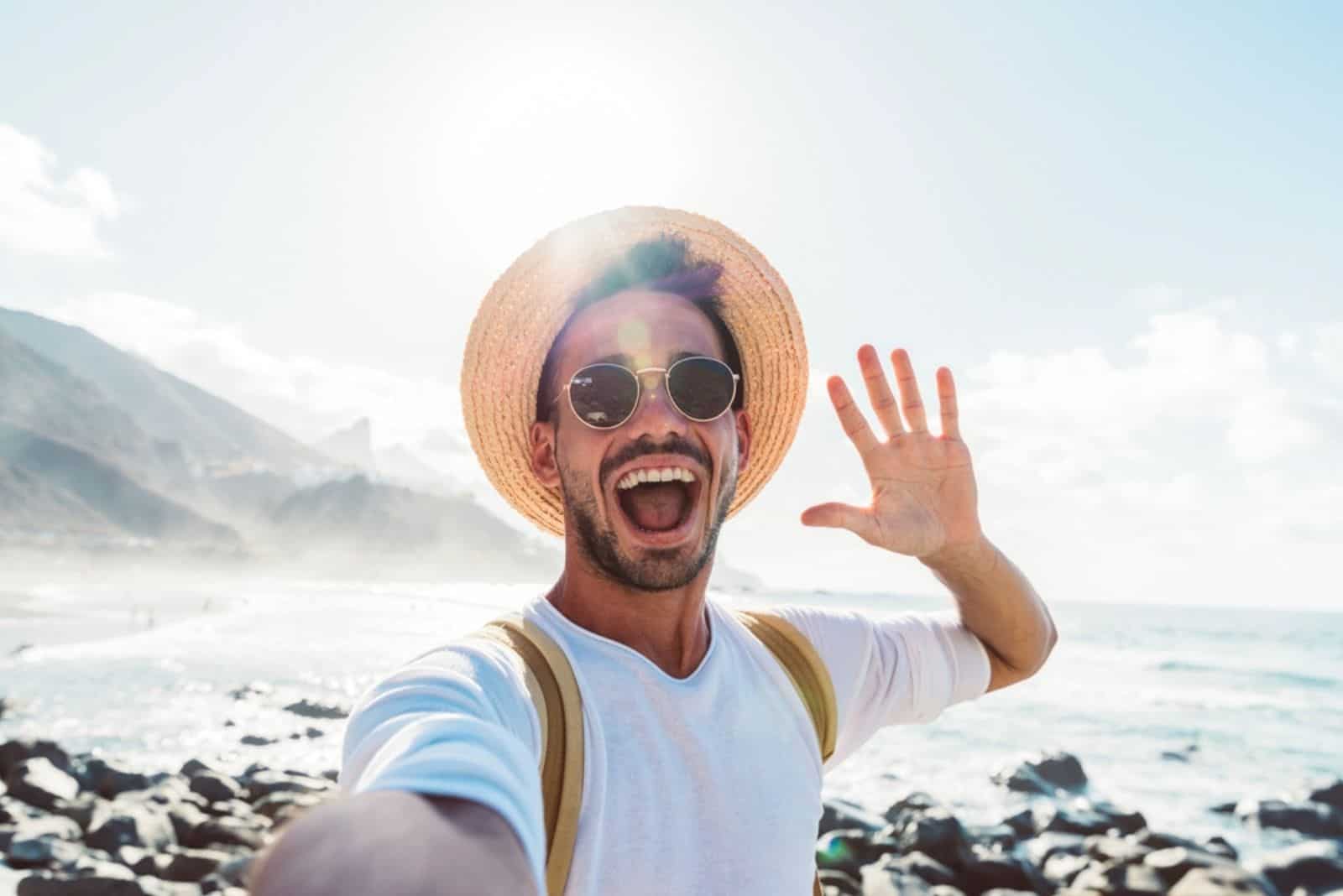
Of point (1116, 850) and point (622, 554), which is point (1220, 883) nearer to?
point (1116, 850)

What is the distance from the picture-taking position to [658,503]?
274cm

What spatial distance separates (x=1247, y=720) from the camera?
2209 centimetres

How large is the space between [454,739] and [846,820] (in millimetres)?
9212

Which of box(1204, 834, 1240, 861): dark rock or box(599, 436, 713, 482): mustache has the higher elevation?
box(599, 436, 713, 482): mustache

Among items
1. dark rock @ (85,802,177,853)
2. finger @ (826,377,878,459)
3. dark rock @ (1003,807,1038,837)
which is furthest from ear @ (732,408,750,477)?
dark rock @ (1003,807,1038,837)

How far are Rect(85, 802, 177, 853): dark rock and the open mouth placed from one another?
7.03 m

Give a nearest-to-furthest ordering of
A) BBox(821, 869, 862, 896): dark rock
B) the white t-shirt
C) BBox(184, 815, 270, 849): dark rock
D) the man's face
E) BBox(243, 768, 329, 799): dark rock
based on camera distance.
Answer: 1. the white t-shirt
2. the man's face
3. BBox(821, 869, 862, 896): dark rock
4. BBox(184, 815, 270, 849): dark rock
5. BBox(243, 768, 329, 799): dark rock

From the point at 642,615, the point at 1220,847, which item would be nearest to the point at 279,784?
the point at 642,615

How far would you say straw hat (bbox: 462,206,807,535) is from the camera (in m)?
2.94

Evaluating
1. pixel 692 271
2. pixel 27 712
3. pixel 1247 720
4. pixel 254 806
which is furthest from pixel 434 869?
pixel 1247 720

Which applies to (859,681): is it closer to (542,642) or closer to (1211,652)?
(542,642)

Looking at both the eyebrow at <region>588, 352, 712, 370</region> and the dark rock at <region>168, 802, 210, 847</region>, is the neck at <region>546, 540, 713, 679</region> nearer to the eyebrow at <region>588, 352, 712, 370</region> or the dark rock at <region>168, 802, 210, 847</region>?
the eyebrow at <region>588, 352, 712, 370</region>

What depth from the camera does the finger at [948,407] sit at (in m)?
3.14

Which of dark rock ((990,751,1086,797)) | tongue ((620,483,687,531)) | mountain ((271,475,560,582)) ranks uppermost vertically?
tongue ((620,483,687,531))
